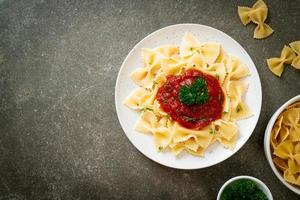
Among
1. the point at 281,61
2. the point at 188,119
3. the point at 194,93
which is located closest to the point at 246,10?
the point at 281,61

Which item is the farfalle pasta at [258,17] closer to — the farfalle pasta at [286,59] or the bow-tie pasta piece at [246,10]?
the bow-tie pasta piece at [246,10]

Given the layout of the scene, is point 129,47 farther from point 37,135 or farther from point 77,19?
point 37,135

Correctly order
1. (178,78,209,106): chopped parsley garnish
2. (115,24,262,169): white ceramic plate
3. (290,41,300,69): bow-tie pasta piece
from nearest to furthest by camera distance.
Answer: (178,78,209,106): chopped parsley garnish, (115,24,262,169): white ceramic plate, (290,41,300,69): bow-tie pasta piece

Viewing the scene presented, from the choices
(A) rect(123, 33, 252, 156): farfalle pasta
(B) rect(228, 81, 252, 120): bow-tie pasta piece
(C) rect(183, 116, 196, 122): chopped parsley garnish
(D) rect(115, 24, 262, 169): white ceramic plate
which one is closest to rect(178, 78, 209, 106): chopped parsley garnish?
(A) rect(123, 33, 252, 156): farfalle pasta

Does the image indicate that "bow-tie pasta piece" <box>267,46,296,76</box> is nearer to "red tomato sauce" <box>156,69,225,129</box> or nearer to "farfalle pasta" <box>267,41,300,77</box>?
"farfalle pasta" <box>267,41,300,77</box>

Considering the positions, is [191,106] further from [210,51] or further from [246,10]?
[246,10]
